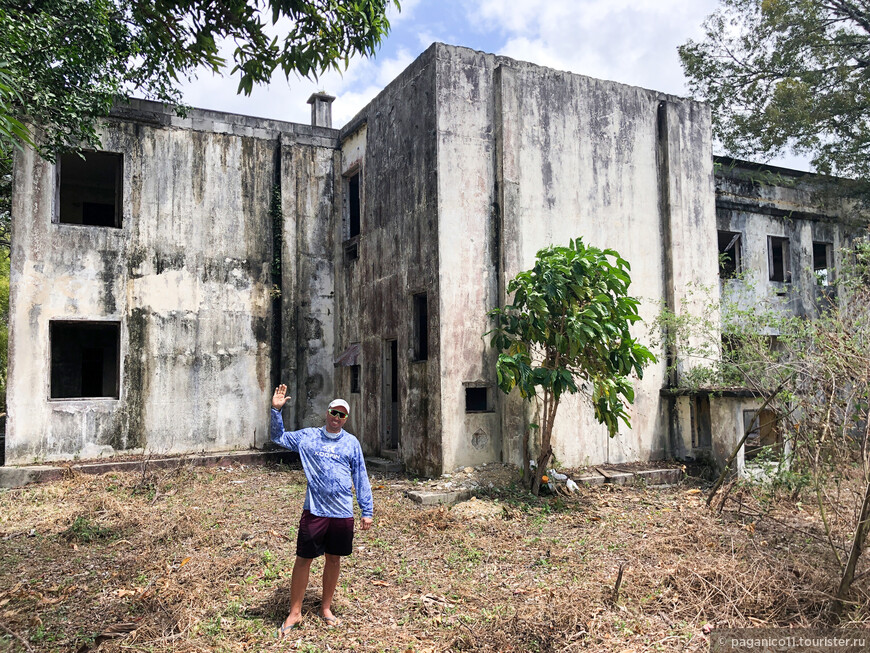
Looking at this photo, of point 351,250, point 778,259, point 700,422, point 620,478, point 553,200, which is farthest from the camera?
point 778,259

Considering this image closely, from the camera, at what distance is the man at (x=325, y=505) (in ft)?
15.5

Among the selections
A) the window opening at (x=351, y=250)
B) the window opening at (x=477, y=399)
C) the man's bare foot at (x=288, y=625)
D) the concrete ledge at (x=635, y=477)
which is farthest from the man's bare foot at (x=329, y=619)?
the window opening at (x=351, y=250)

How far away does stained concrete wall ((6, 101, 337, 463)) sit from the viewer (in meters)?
10.9

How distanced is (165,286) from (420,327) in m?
4.85

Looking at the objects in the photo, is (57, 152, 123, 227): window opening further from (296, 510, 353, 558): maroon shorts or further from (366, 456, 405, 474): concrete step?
(296, 510, 353, 558): maroon shorts

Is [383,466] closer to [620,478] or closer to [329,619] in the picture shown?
[620,478]

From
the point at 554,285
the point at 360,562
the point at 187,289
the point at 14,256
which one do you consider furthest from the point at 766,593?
the point at 14,256

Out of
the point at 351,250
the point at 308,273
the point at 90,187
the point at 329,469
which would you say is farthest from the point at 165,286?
the point at 329,469

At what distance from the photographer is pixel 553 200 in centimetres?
1056

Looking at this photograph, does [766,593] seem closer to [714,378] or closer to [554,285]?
[554,285]

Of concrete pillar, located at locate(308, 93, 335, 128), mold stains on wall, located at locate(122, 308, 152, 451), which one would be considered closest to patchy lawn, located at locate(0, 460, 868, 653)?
mold stains on wall, located at locate(122, 308, 152, 451)

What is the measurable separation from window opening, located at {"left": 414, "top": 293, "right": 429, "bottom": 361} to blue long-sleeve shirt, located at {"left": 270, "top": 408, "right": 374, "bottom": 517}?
18.3 ft

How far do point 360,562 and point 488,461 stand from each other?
12.6ft

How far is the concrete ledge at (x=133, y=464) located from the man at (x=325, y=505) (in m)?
6.91
